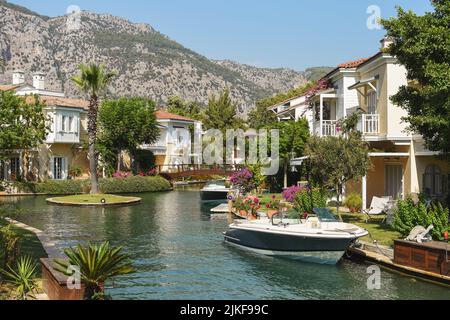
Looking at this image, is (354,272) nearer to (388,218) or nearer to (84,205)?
(388,218)

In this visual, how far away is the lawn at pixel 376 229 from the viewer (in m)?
21.1

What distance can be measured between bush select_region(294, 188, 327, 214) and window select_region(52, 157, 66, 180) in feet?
116

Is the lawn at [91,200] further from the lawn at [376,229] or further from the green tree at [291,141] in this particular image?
the lawn at [376,229]

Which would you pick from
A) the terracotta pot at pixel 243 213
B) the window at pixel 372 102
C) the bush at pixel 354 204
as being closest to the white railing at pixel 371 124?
the window at pixel 372 102

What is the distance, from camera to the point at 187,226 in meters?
30.0

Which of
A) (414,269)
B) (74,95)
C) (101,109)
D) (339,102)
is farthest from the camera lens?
(74,95)

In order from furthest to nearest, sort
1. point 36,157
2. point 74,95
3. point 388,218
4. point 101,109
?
point 74,95
point 101,109
point 36,157
point 388,218

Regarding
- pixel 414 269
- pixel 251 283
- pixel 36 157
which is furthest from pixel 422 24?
pixel 36 157

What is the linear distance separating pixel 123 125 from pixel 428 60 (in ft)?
143

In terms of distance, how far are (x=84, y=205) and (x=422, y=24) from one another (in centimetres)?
2879

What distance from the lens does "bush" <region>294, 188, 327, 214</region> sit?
2747 cm

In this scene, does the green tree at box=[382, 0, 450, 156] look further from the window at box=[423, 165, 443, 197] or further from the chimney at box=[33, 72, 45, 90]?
the chimney at box=[33, 72, 45, 90]

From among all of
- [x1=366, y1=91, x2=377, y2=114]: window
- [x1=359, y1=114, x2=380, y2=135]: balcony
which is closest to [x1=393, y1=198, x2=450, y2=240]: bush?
[x1=359, y1=114, x2=380, y2=135]: balcony

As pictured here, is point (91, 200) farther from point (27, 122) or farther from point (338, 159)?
point (338, 159)
